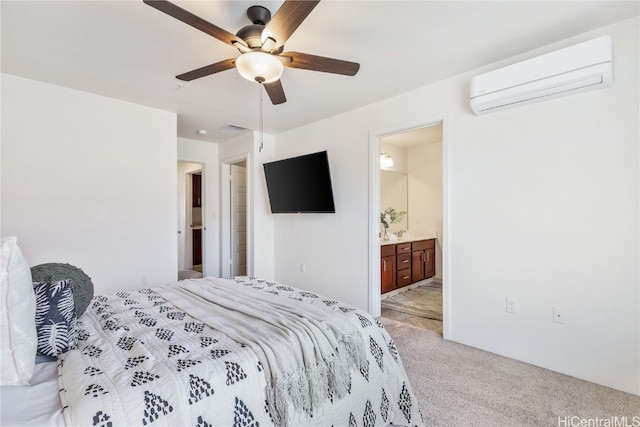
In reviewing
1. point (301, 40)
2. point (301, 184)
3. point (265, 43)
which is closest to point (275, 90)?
point (301, 40)

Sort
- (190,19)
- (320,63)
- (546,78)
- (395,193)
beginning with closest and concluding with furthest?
(190,19), (320,63), (546,78), (395,193)

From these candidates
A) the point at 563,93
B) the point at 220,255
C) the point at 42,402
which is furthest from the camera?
the point at 220,255

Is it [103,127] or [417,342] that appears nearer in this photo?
[417,342]

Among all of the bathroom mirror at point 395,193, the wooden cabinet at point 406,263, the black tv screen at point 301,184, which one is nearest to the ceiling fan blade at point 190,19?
the black tv screen at point 301,184

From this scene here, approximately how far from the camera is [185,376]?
3.56 feet

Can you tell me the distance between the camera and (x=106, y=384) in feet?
3.32

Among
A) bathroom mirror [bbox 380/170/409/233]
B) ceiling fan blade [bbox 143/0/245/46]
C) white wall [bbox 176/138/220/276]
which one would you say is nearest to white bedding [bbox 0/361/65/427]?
A: ceiling fan blade [bbox 143/0/245/46]

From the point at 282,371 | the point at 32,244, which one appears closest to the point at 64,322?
the point at 282,371

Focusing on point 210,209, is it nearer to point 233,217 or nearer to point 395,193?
point 233,217

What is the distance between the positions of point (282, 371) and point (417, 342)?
1.90 metres

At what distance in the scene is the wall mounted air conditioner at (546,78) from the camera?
1930mm

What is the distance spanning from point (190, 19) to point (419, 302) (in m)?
3.84

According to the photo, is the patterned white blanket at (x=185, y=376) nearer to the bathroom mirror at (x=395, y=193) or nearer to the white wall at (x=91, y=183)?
the white wall at (x=91, y=183)

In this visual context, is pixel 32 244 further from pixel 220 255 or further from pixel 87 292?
pixel 220 255
